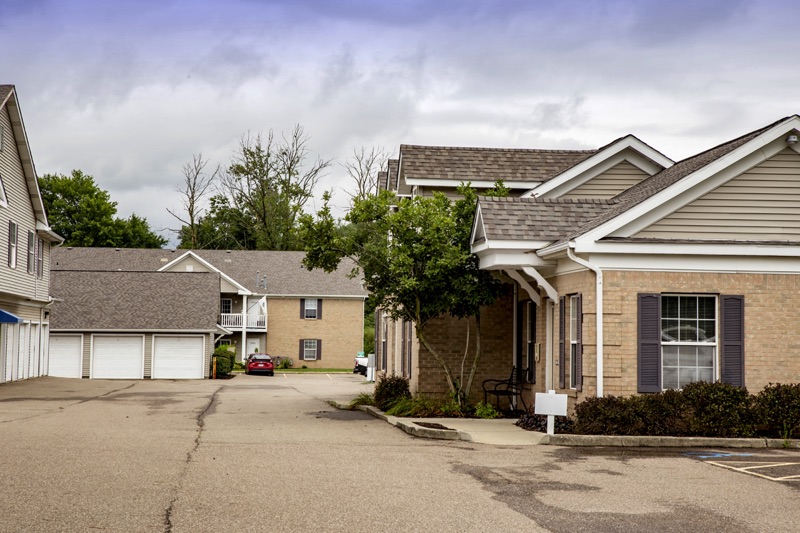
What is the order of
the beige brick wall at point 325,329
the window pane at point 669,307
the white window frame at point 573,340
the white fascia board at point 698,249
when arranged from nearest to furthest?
1. the white fascia board at point 698,249
2. the window pane at point 669,307
3. the white window frame at point 573,340
4. the beige brick wall at point 325,329

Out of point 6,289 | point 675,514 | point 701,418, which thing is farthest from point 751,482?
point 6,289

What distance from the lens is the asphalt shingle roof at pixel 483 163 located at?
75.9ft

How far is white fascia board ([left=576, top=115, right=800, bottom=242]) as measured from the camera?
16156 mm

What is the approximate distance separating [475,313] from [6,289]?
1863 centimetres

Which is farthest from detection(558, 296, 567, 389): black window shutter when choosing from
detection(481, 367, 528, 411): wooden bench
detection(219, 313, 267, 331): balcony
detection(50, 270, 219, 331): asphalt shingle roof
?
detection(219, 313, 267, 331): balcony

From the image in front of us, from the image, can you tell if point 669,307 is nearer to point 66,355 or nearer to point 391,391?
point 391,391

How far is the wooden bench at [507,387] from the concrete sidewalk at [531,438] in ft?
7.91


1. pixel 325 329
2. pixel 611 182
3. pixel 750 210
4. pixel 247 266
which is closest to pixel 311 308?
pixel 325 329

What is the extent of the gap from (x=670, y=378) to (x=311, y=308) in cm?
4667

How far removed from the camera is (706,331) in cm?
1650

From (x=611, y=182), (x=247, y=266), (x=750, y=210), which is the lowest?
(x=750, y=210)

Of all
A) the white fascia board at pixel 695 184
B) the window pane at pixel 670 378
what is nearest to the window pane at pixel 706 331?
the window pane at pixel 670 378

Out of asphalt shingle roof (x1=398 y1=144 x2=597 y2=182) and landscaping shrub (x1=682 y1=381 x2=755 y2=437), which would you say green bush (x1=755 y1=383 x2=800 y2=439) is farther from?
asphalt shingle roof (x1=398 y1=144 x2=597 y2=182)

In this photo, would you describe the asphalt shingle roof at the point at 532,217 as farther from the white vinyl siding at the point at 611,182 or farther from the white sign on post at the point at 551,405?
the white sign on post at the point at 551,405
